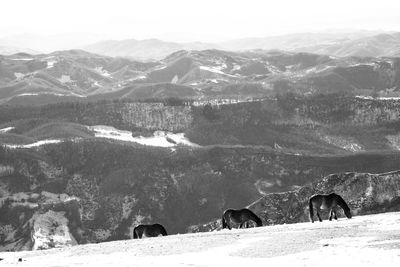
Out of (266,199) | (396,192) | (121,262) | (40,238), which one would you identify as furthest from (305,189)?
(40,238)

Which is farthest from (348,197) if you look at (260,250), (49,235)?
(49,235)

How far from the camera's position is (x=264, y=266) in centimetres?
3344

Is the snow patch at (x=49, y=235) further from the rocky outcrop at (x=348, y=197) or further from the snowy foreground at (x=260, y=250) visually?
the snowy foreground at (x=260, y=250)

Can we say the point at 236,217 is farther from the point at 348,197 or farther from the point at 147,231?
the point at 348,197

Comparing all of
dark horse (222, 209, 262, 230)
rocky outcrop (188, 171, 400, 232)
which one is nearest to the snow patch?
rocky outcrop (188, 171, 400, 232)

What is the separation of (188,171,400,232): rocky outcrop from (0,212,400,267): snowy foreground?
4516 cm

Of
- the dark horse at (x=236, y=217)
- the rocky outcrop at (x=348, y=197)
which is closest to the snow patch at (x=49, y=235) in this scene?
the rocky outcrop at (x=348, y=197)

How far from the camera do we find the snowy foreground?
112 ft

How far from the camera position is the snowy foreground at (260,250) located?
3416 centimetres

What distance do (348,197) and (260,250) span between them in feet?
212

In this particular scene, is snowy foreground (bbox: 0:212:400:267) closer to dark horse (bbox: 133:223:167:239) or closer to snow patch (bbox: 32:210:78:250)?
dark horse (bbox: 133:223:167:239)

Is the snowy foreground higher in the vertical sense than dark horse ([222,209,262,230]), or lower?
higher

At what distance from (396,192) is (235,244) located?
59605mm

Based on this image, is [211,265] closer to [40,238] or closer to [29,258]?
[29,258]
